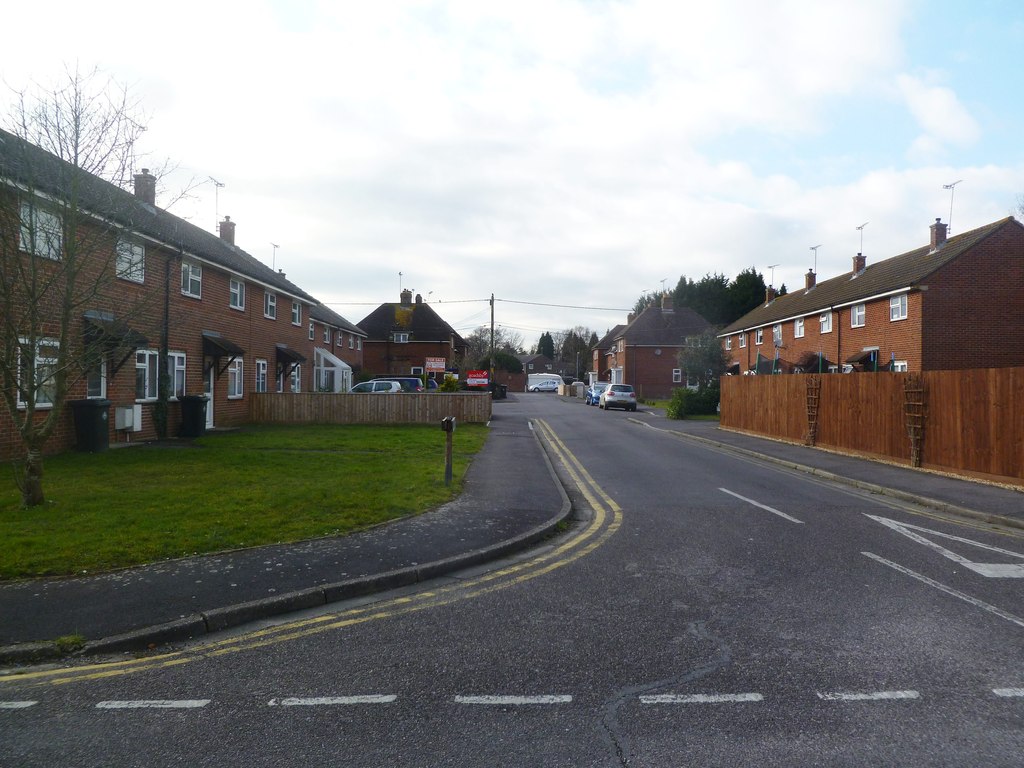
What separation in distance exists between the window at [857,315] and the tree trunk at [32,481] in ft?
107

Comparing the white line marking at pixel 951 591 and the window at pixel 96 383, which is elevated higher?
the window at pixel 96 383

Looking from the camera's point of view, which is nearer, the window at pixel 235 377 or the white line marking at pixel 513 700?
the white line marking at pixel 513 700

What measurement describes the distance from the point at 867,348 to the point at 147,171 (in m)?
30.2

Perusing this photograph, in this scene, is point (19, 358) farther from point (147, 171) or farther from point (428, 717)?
point (428, 717)

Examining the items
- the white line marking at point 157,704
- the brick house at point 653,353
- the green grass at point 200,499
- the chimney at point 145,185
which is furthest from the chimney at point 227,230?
the brick house at point 653,353

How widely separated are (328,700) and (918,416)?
48.3 feet

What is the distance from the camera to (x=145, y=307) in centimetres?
1052

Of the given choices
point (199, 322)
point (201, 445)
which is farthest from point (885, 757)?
point (199, 322)

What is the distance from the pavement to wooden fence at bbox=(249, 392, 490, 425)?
16237 millimetres

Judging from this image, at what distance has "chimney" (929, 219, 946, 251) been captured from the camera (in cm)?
3172

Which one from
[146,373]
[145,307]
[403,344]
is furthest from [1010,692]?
[403,344]

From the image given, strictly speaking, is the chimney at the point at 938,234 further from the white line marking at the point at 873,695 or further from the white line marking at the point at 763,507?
the white line marking at the point at 873,695

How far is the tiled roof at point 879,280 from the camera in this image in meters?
29.2

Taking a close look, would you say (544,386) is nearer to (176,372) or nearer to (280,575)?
(176,372)
